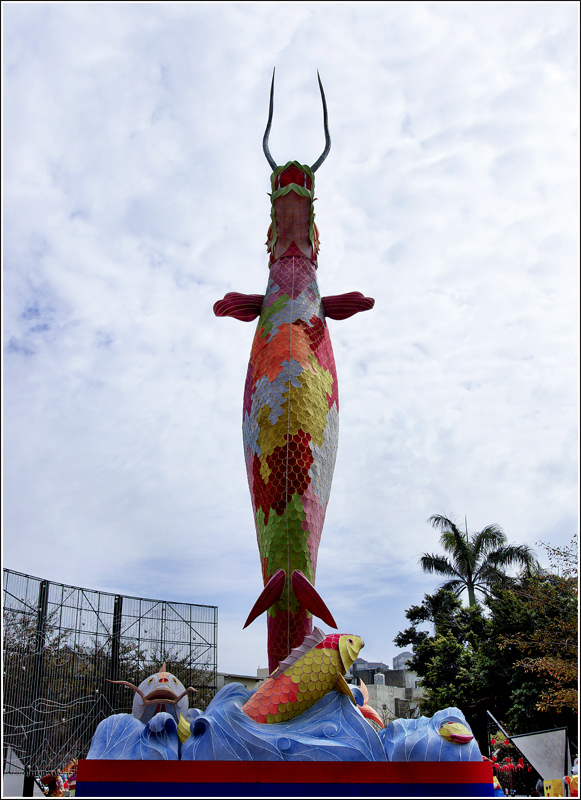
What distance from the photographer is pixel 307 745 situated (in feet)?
18.7

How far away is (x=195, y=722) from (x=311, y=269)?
5737 mm

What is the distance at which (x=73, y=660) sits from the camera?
18.8 meters

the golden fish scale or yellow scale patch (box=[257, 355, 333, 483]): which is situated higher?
yellow scale patch (box=[257, 355, 333, 483])

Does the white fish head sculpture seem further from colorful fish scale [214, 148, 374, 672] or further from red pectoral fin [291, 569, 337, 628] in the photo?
red pectoral fin [291, 569, 337, 628]

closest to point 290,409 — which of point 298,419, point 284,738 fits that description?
point 298,419

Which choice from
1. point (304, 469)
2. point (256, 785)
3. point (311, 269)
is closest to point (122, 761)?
point (256, 785)

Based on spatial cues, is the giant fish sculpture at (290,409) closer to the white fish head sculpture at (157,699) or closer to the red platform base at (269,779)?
the white fish head sculpture at (157,699)

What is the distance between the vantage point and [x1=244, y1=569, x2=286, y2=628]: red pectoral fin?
7008 millimetres

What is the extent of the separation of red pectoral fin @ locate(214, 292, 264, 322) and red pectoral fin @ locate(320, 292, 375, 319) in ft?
3.01

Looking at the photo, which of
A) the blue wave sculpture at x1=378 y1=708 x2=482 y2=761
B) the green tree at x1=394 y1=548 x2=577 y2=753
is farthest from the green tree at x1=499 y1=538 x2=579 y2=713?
the blue wave sculpture at x1=378 y1=708 x2=482 y2=761

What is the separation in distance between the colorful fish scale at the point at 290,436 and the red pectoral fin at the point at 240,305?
363 millimetres

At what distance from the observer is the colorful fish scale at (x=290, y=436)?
291 inches

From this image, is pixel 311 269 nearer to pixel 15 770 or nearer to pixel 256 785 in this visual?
pixel 256 785

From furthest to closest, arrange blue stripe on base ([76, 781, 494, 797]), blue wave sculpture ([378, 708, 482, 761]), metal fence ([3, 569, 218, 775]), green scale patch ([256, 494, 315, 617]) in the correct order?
metal fence ([3, 569, 218, 775]), green scale patch ([256, 494, 315, 617]), blue wave sculpture ([378, 708, 482, 761]), blue stripe on base ([76, 781, 494, 797])
